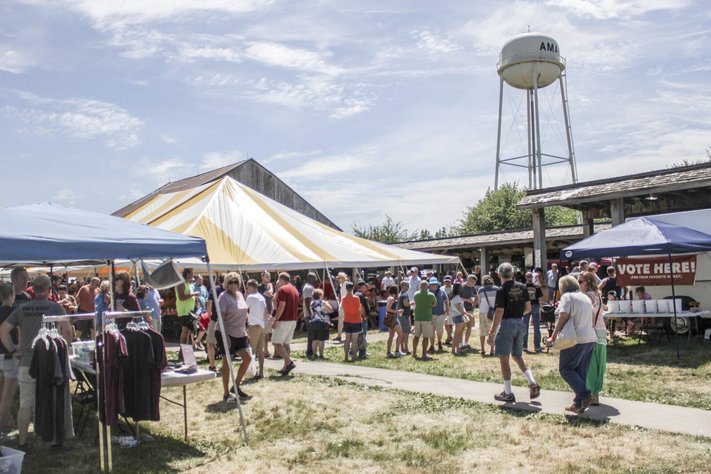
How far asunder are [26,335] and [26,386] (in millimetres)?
511

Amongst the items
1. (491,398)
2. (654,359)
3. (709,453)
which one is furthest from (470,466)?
(654,359)

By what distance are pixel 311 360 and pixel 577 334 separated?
20.3 ft

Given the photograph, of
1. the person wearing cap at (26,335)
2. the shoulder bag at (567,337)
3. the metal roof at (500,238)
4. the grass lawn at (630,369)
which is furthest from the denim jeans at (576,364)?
the metal roof at (500,238)

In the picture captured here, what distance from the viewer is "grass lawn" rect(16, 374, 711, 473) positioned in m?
5.68

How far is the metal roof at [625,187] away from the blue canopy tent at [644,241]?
2992 mm

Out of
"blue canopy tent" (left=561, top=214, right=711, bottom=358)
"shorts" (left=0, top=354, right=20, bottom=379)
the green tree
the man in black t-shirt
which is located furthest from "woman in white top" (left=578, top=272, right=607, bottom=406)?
the green tree

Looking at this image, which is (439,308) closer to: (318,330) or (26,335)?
(318,330)

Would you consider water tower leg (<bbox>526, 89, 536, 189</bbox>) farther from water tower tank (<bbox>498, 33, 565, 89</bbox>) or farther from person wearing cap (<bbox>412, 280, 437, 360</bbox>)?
person wearing cap (<bbox>412, 280, 437, 360</bbox>)

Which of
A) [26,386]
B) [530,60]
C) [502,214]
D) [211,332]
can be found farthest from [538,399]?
[502,214]

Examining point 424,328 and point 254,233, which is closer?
point 424,328

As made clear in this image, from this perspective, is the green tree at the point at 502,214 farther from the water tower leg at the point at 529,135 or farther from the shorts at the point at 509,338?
the shorts at the point at 509,338

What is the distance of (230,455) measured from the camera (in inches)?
243

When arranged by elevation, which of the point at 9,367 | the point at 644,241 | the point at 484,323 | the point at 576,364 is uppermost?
the point at 644,241

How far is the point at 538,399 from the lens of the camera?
316 inches
